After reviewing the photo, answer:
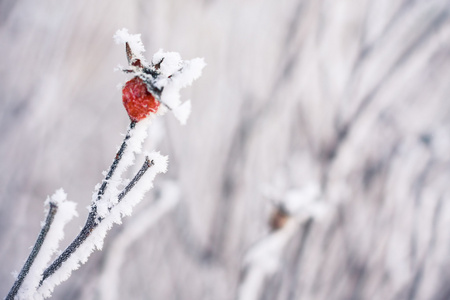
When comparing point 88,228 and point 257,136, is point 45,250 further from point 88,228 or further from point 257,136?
point 257,136

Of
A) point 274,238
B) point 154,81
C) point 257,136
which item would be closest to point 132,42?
point 154,81

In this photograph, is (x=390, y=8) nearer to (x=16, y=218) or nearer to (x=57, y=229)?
(x=57, y=229)

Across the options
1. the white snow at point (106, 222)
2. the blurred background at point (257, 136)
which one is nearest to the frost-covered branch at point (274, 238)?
the blurred background at point (257, 136)

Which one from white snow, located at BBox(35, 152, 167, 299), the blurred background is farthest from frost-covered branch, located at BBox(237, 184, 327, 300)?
white snow, located at BBox(35, 152, 167, 299)

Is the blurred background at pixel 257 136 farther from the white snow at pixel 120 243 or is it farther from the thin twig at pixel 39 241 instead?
the thin twig at pixel 39 241

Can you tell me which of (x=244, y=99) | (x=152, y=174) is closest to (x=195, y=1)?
(x=244, y=99)

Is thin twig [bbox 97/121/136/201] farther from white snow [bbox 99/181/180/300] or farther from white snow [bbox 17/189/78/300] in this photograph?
white snow [bbox 99/181/180/300]
